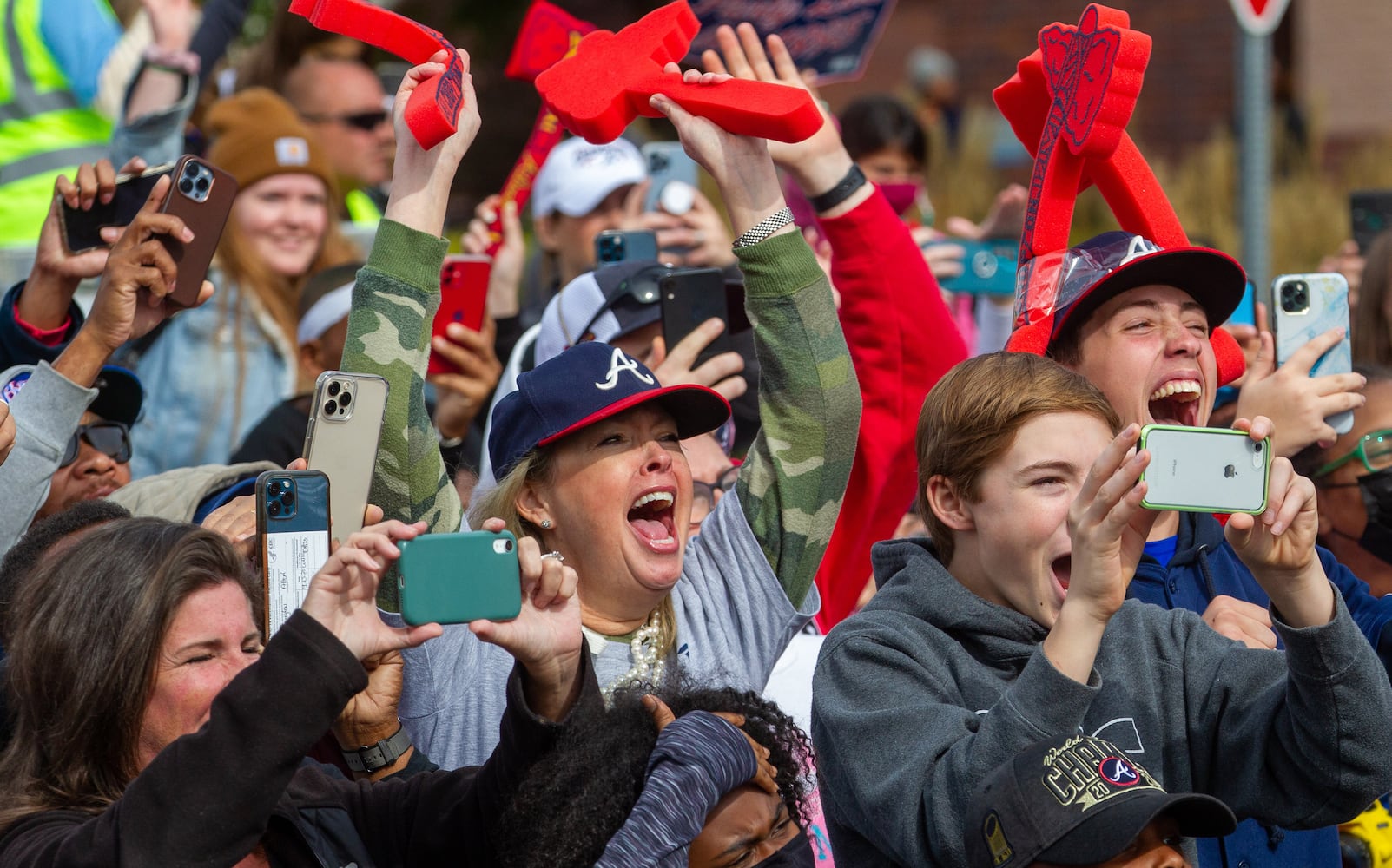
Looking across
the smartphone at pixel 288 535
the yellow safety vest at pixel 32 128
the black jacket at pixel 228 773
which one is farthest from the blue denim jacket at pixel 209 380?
the black jacket at pixel 228 773

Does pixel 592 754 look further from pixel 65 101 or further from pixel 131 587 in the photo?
pixel 65 101

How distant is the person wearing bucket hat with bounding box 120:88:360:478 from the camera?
17.0 ft

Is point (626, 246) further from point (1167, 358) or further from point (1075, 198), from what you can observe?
point (1167, 358)

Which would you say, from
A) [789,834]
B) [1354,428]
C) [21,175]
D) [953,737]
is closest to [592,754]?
[789,834]

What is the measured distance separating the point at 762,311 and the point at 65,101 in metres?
3.48

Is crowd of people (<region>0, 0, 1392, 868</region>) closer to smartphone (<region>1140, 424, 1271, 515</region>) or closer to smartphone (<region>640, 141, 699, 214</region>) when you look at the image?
smartphone (<region>1140, 424, 1271, 515</region>)

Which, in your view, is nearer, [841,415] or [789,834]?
[789,834]

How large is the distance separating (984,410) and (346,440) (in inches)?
43.1

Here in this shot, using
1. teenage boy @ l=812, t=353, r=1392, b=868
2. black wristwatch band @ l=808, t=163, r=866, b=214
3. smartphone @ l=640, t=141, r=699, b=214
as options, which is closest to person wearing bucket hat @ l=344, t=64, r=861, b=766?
black wristwatch band @ l=808, t=163, r=866, b=214

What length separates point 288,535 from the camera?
8.49 ft

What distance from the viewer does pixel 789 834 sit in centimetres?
243

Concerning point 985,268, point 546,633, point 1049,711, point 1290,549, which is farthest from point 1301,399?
point 985,268

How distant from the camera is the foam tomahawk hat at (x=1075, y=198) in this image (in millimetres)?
3160

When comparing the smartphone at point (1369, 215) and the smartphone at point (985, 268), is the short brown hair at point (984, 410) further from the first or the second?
the smartphone at point (1369, 215)
